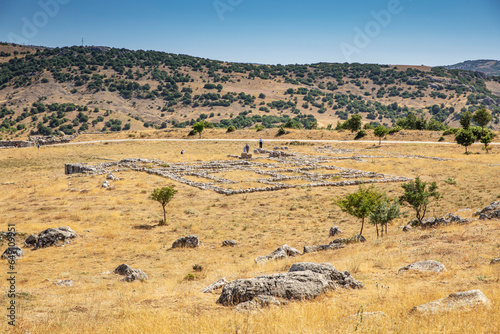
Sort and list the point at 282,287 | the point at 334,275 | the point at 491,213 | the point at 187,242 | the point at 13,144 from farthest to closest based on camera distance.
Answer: the point at 13,144 < the point at 491,213 < the point at 187,242 < the point at 334,275 < the point at 282,287

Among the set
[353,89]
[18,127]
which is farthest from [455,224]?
[353,89]

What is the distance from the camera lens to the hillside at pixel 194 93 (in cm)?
11681

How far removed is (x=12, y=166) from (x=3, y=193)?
22.0m

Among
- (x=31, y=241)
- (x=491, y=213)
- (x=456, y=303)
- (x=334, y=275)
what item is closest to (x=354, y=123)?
(x=491, y=213)

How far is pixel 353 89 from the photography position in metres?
177

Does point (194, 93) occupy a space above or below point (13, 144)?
above

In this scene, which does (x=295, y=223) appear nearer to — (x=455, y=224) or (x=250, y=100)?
(x=455, y=224)

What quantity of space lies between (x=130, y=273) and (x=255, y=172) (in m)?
26.7

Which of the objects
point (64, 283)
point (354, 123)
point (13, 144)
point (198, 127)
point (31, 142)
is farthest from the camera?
point (198, 127)

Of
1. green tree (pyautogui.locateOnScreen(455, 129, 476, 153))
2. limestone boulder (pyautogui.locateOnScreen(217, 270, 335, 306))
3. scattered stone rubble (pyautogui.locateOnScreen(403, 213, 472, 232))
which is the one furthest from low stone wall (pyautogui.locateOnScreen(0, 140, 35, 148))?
limestone boulder (pyautogui.locateOnScreen(217, 270, 335, 306))

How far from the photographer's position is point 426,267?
35.8 ft

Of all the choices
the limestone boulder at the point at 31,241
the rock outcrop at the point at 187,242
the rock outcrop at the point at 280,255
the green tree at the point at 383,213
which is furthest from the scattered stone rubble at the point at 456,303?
the limestone boulder at the point at 31,241

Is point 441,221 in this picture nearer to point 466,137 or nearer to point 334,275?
point 334,275

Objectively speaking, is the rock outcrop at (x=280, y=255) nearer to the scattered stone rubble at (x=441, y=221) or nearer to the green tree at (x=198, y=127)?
the scattered stone rubble at (x=441, y=221)
